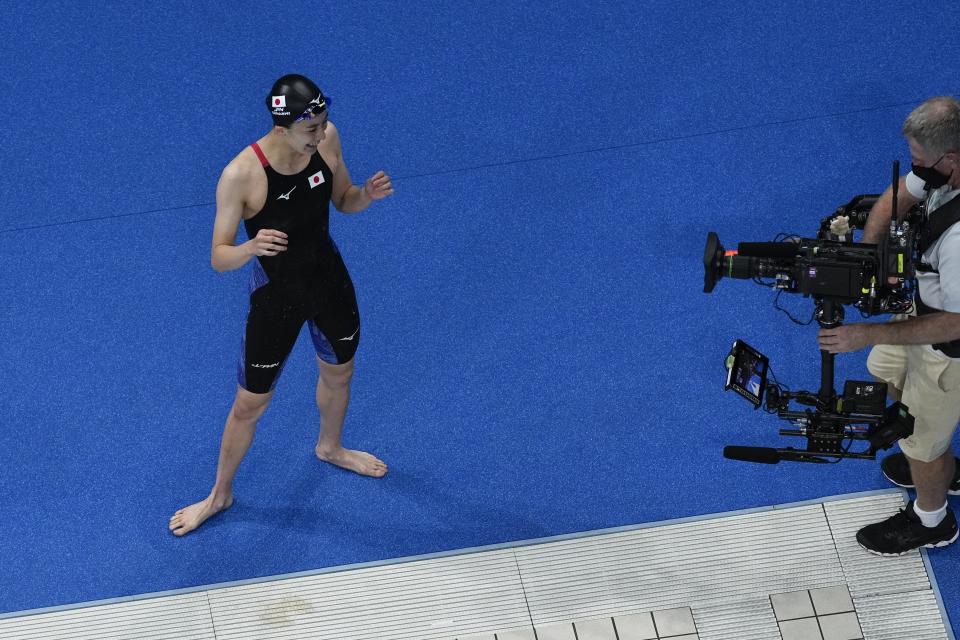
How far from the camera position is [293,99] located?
12.3 feet

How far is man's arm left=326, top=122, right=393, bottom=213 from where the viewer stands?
4121 mm

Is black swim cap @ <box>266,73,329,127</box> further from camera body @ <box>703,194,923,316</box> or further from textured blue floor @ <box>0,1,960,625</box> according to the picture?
textured blue floor @ <box>0,1,960,625</box>

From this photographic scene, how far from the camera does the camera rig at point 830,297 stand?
3676 millimetres

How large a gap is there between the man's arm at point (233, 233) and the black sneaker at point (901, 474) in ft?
8.75

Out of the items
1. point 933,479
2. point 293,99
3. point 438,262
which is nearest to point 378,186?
point 293,99

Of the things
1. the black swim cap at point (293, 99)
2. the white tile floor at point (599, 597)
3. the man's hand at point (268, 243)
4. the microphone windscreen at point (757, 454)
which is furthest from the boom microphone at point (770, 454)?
the black swim cap at point (293, 99)

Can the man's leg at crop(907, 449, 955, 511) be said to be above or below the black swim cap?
below

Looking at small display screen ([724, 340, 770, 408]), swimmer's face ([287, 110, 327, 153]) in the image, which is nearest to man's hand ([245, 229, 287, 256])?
swimmer's face ([287, 110, 327, 153])

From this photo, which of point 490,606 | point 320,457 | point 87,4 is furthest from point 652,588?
point 87,4

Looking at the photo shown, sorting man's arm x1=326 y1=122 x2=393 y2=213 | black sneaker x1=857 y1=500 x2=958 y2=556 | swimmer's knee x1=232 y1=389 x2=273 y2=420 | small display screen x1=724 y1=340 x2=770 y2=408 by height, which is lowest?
black sneaker x1=857 y1=500 x2=958 y2=556

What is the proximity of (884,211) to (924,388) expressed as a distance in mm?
651

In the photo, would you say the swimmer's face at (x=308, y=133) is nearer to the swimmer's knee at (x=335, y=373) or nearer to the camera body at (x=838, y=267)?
the swimmer's knee at (x=335, y=373)

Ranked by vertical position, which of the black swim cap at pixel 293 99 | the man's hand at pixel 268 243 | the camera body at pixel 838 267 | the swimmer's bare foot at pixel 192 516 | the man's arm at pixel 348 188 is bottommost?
the swimmer's bare foot at pixel 192 516

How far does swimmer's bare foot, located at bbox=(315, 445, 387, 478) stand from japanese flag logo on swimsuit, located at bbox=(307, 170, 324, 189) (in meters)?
1.31
